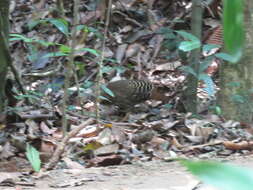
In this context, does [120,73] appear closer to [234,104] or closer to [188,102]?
[188,102]

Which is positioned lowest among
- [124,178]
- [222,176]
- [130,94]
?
[124,178]

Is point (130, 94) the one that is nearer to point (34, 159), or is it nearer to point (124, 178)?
point (34, 159)

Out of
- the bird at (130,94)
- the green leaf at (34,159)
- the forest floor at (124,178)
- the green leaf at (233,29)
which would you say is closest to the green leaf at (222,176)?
the green leaf at (233,29)

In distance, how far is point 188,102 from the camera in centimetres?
430

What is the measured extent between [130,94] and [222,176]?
463 centimetres

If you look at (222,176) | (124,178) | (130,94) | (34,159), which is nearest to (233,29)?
(222,176)

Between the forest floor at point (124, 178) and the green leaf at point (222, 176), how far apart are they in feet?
5.50

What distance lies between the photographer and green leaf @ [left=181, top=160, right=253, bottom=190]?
9.9 inches

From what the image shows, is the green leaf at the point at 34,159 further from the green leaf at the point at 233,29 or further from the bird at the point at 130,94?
the bird at the point at 130,94

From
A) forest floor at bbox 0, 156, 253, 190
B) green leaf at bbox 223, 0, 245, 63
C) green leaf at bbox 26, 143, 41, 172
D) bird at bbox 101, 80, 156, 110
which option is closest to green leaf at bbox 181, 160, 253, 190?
green leaf at bbox 223, 0, 245, 63

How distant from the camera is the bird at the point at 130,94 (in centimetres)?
487

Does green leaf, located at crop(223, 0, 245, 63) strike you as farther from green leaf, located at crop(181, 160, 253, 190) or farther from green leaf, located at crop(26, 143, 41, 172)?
green leaf, located at crop(26, 143, 41, 172)

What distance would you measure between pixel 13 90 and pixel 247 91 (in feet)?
5.80

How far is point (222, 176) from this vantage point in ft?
0.83
